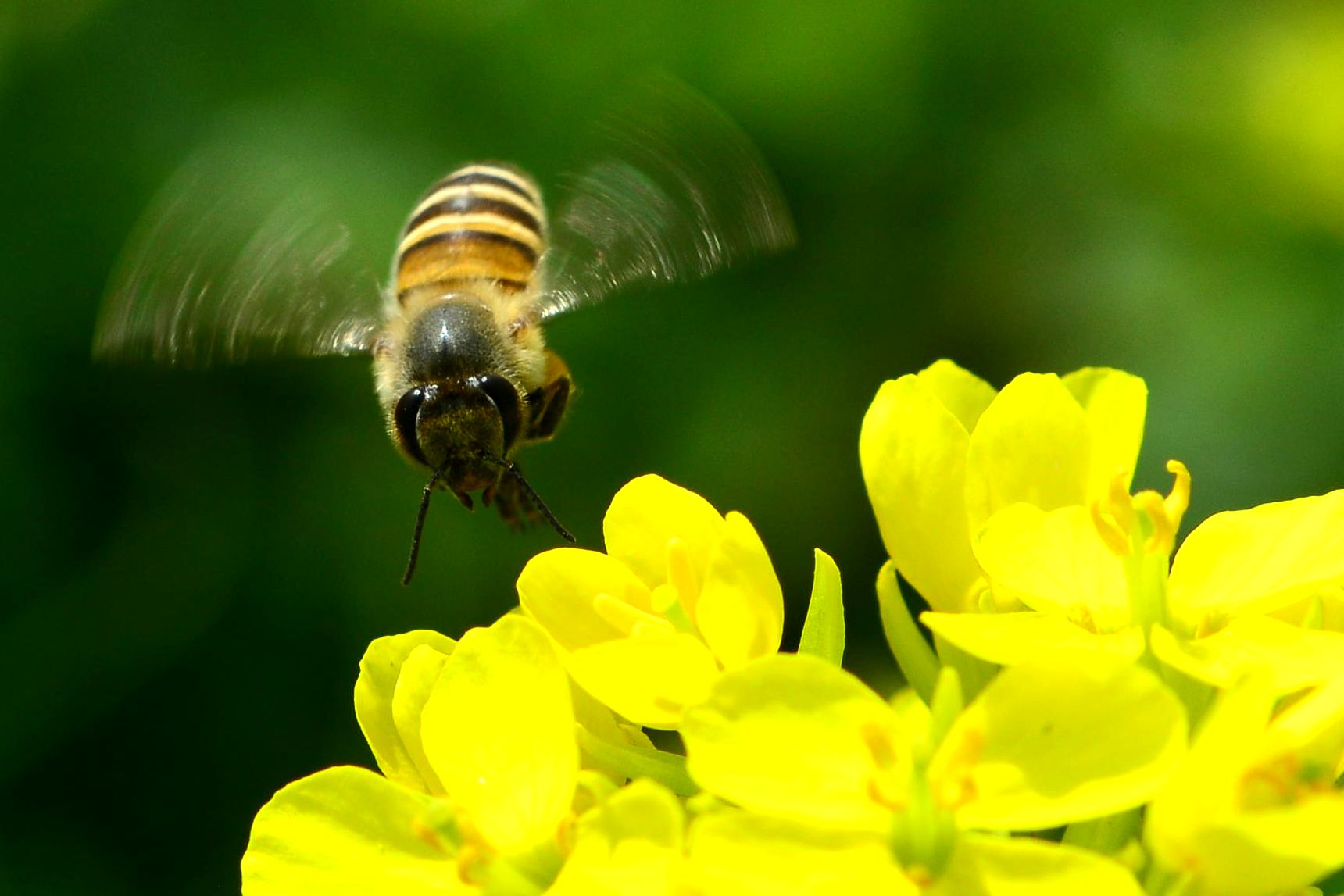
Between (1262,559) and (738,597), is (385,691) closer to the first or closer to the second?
(738,597)

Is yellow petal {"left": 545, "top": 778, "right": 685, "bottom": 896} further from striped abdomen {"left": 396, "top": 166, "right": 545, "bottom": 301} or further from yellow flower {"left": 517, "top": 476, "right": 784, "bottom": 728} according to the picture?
striped abdomen {"left": 396, "top": 166, "right": 545, "bottom": 301}

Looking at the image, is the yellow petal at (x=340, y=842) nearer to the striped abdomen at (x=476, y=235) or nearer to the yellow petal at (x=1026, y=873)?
the yellow petal at (x=1026, y=873)

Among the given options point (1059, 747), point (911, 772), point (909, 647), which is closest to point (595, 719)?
point (909, 647)

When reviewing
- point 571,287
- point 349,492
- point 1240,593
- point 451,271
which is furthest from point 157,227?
point 1240,593

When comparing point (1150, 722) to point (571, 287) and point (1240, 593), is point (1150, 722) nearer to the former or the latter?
point (1240, 593)

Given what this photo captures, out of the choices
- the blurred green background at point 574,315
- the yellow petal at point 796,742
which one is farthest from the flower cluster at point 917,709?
the blurred green background at point 574,315
